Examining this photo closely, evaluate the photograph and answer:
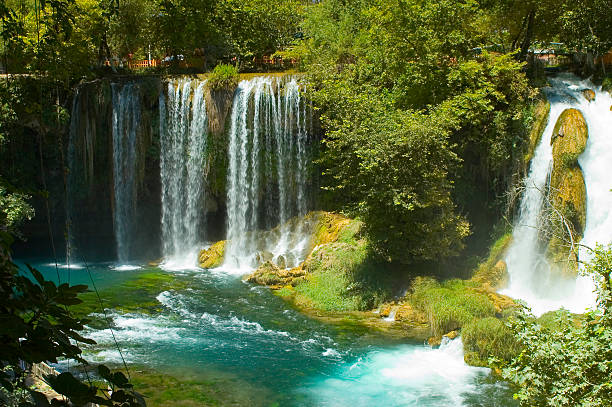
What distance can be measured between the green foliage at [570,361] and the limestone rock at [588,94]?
14.6m

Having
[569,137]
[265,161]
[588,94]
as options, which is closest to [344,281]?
[265,161]

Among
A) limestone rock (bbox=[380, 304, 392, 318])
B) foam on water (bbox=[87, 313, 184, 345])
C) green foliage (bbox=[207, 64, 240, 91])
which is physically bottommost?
limestone rock (bbox=[380, 304, 392, 318])

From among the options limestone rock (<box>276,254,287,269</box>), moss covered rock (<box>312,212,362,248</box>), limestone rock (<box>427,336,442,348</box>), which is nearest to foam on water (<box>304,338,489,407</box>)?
limestone rock (<box>427,336,442,348</box>)

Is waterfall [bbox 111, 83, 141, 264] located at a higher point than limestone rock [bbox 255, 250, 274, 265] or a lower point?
higher

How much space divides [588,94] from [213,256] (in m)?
13.6

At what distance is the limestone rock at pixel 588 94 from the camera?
65.0 feet

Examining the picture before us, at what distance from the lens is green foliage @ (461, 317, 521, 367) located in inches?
502

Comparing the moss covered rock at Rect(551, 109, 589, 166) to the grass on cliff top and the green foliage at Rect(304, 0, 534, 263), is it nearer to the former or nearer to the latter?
the green foliage at Rect(304, 0, 534, 263)

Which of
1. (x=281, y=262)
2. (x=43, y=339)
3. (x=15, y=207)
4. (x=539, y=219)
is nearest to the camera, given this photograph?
(x=43, y=339)

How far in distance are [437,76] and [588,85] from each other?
5.65m

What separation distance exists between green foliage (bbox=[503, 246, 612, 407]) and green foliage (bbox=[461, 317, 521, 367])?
592 centimetres

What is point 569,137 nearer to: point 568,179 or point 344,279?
point 568,179

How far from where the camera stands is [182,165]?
23.1 metres

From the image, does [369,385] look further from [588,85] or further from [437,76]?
[588,85]
